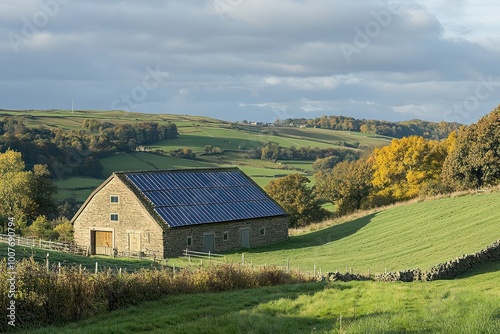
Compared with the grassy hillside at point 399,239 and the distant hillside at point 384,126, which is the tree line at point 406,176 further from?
the distant hillside at point 384,126

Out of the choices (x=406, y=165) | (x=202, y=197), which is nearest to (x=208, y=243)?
(x=202, y=197)

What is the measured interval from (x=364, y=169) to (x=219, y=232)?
41915 mm

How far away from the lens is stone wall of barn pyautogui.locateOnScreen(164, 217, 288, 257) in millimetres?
46156

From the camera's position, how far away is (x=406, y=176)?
265ft

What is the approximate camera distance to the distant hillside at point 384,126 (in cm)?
16743

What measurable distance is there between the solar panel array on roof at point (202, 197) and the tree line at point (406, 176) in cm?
1883

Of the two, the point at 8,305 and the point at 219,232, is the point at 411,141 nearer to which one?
the point at 219,232

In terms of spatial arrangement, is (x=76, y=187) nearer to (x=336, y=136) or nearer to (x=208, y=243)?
(x=208, y=243)

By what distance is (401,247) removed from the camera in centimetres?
4297

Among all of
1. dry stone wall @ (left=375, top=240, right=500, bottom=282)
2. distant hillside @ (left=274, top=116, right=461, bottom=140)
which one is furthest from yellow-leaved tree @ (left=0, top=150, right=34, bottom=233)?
distant hillside @ (left=274, top=116, right=461, bottom=140)

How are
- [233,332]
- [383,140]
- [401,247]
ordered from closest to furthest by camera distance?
[233,332] < [401,247] < [383,140]

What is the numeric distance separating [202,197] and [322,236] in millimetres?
11353

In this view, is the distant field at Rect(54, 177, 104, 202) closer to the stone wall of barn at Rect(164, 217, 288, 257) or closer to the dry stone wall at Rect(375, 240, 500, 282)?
the stone wall of barn at Rect(164, 217, 288, 257)

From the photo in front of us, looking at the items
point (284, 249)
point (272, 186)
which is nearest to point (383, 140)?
point (272, 186)
